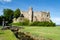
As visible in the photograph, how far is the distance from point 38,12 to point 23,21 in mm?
10314

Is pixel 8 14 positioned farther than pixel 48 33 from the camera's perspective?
Yes

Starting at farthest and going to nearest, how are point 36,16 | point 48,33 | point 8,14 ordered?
point 8,14 → point 36,16 → point 48,33

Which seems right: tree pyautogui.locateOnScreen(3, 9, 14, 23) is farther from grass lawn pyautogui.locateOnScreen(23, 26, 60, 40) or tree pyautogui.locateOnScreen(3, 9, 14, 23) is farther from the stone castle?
grass lawn pyautogui.locateOnScreen(23, 26, 60, 40)

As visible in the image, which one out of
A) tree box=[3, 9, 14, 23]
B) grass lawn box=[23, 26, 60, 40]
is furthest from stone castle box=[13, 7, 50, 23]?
grass lawn box=[23, 26, 60, 40]

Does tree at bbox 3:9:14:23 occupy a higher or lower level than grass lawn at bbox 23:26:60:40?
higher

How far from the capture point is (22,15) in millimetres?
104812

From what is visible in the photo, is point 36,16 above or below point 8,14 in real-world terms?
below

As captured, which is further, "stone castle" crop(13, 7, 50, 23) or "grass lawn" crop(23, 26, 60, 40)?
"stone castle" crop(13, 7, 50, 23)

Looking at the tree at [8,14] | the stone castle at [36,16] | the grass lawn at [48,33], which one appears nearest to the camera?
the grass lawn at [48,33]

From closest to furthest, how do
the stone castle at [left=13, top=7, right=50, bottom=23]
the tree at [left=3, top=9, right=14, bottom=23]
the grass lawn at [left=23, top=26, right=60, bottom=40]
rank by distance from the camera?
1. the grass lawn at [left=23, top=26, right=60, bottom=40]
2. the stone castle at [left=13, top=7, right=50, bottom=23]
3. the tree at [left=3, top=9, right=14, bottom=23]

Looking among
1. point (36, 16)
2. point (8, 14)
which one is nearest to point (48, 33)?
point (36, 16)

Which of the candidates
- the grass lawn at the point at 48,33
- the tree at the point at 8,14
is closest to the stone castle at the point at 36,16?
the tree at the point at 8,14

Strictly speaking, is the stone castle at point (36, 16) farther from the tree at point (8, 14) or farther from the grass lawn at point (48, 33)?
the grass lawn at point (48, 33)

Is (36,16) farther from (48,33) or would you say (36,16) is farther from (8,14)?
(48,33)
